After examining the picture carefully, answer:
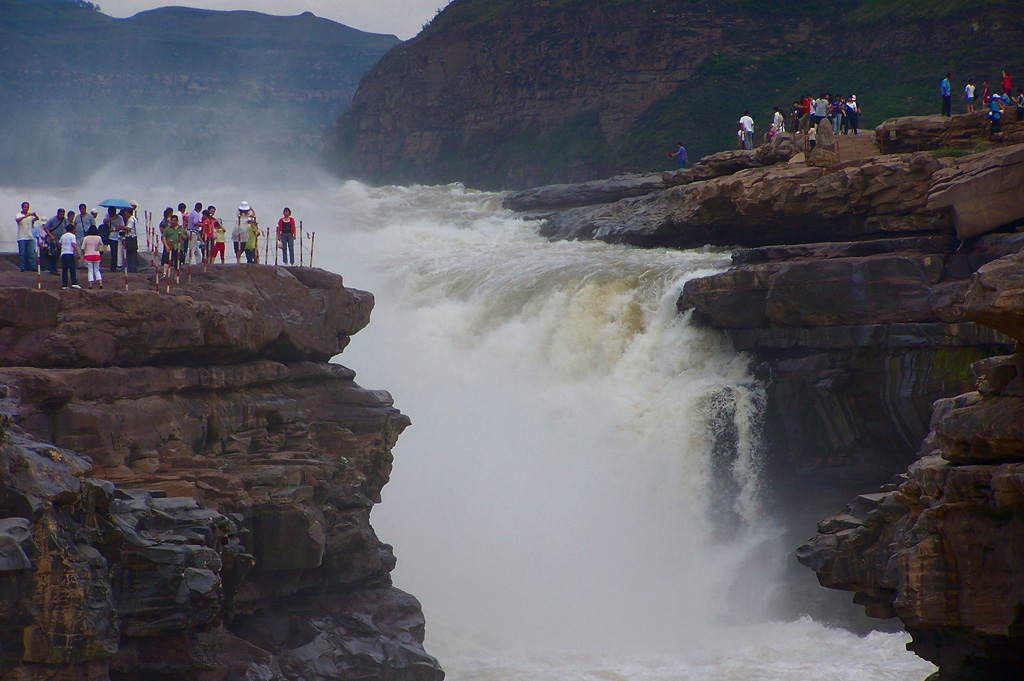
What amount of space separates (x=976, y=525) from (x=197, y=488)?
12.7 metres

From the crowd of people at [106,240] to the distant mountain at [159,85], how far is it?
72.1 m

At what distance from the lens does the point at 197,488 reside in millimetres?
21547

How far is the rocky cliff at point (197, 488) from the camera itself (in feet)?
59.1

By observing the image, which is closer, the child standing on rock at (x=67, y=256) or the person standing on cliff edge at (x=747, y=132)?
the child standing on rock at (x=67, y=256)

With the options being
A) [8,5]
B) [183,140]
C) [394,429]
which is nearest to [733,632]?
[394,429]

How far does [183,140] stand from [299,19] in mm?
28727

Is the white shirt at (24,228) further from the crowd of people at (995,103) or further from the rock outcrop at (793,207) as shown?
the crowd of people at (995,103)

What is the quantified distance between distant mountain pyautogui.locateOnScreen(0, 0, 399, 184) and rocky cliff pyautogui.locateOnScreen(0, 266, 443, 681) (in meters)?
75.7

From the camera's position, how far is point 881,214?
3600 centimetres

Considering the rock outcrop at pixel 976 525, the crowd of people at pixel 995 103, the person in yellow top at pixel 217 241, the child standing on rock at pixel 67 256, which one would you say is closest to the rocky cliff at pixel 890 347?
the rock outcrop at pixel 976 525

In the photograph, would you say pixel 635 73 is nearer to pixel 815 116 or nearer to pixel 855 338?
pixel 815 116

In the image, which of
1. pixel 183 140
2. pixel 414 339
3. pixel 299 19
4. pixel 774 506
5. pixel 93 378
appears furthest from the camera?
pixel 299 19

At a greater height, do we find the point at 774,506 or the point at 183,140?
the point at 183,140

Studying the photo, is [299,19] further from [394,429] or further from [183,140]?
[394,429]
